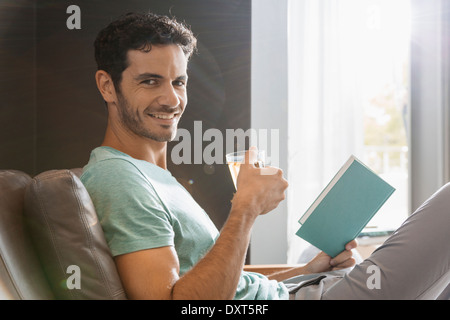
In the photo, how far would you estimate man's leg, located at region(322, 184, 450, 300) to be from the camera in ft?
3.91

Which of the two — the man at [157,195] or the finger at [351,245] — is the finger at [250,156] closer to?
the man at [157,195]

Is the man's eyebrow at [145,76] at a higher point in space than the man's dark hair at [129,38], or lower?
lower

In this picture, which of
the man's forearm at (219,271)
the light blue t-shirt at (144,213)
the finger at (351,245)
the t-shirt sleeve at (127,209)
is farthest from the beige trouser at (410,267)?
the t-shirt sleeve at (127,209)

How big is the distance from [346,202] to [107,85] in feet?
2.87

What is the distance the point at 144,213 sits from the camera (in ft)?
3.22

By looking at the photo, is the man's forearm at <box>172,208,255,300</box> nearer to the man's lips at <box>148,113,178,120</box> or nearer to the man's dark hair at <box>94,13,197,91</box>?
the man's lips at <box>148,113,178,120</box>

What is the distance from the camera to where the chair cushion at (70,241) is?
92 cm

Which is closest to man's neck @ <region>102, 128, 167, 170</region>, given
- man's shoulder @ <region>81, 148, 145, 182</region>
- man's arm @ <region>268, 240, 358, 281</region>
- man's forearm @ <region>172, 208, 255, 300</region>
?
man's shoulder @ <region>81, 148, 145, 182</region>

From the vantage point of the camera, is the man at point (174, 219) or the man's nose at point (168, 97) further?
the man's nose at point (168, 97)

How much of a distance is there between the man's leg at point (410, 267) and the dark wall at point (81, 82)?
99 cm

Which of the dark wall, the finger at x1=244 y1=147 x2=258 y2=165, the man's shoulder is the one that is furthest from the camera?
the dark wall

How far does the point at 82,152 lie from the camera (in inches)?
77.9
